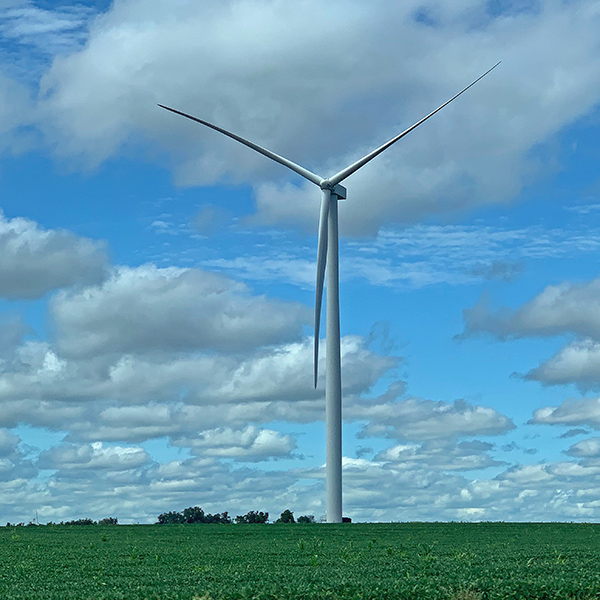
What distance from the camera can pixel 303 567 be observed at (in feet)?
103

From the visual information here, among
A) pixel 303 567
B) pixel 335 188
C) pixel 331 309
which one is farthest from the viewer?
pixel 335 188

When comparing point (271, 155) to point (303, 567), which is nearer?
point (303, 567)

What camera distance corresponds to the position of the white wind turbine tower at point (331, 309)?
6519 cm

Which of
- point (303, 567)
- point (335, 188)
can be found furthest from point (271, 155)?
point (303, 567)

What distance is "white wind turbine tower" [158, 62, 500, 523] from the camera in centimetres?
6519

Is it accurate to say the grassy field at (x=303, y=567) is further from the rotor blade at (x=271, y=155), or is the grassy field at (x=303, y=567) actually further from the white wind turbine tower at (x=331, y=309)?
the rotor blade at (x=271, y=155)

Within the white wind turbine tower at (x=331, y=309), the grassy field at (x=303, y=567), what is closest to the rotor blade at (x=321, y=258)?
the white wind turbine tower at (x=331, y=309)

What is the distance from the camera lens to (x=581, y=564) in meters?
31.7

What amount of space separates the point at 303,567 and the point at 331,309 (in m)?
36.3

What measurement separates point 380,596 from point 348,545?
63.2 ft

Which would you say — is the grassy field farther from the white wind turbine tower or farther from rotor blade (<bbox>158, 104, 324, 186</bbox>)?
rotor blade (<bbox>158, 104, 324, 186</bbox>)

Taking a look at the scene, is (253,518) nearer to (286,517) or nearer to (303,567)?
(286,517)

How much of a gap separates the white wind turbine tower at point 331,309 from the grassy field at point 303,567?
12.1 meters

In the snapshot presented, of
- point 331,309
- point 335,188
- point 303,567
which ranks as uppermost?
point 335,188
